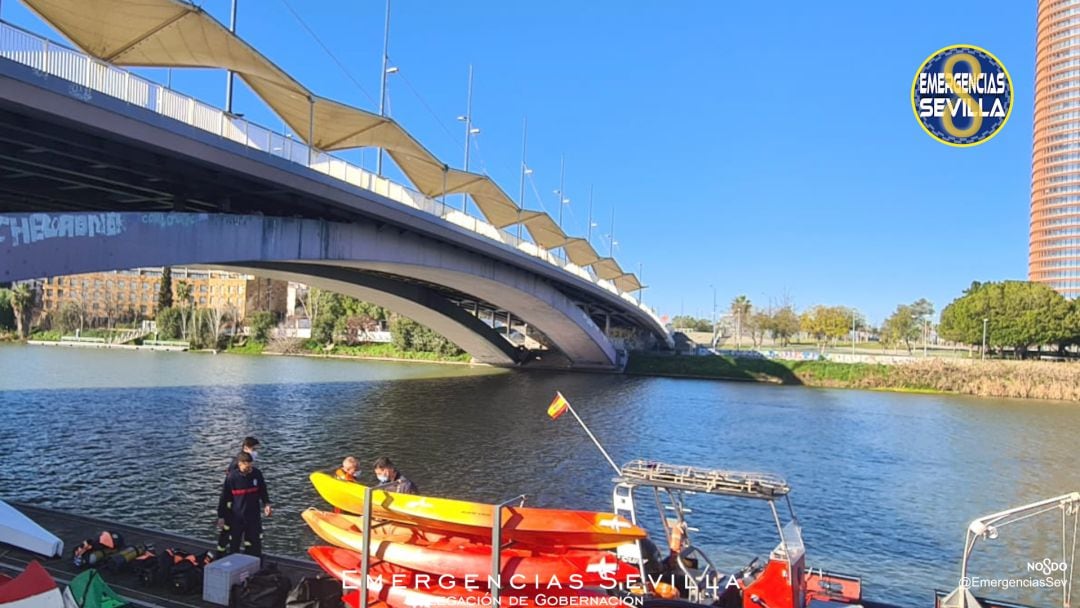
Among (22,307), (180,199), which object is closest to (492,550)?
(180,199)

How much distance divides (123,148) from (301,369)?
146 feet

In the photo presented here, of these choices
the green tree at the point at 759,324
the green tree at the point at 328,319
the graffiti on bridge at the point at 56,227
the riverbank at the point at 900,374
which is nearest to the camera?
the graffiti on bridge at the point at 56,227

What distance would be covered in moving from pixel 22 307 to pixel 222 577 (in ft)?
382

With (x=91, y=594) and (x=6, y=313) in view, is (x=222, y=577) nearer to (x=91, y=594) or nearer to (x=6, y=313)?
(x=91, y=594)

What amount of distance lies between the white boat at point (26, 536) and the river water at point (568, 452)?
13.5 feet

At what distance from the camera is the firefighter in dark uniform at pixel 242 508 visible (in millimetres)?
9219

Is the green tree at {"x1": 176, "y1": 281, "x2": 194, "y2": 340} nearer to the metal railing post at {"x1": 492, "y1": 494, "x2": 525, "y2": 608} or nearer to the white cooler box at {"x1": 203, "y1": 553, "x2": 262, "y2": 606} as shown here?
the white cooler box at {"x1": 203, "y1": 553, "x2": 262, "y2": 606}

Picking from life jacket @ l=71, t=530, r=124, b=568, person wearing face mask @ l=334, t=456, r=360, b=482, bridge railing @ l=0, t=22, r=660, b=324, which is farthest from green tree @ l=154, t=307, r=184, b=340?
person wearing face mask @ l=334, t=456, r=360, b=482

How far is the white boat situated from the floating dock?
0.44ft

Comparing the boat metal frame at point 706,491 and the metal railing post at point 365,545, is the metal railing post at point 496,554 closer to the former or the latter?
the metal railing post at point 365,545

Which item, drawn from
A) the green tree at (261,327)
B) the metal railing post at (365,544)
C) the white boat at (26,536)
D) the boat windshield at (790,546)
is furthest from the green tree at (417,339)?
the metal railing post at (365,544)

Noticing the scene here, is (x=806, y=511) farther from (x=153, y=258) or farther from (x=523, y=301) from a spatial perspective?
(x=523, y=301)

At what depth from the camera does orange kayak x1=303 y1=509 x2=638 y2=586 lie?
7277 mm

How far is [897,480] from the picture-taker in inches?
893
